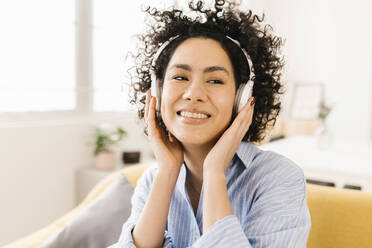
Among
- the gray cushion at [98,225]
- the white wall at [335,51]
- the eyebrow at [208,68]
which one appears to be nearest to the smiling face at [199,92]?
the eyebrow at [208,68]

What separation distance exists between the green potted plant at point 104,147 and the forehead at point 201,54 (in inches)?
72.9

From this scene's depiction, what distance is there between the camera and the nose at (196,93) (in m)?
1.00

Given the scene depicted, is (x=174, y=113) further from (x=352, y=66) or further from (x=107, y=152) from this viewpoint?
(x=352, y=66)

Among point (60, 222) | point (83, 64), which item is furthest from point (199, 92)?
point (83, 64)

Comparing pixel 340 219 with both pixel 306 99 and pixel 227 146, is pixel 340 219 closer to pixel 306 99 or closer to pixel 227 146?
pixel 227 146

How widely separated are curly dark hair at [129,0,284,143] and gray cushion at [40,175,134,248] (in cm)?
49

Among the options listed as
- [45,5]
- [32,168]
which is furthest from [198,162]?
[45,5]

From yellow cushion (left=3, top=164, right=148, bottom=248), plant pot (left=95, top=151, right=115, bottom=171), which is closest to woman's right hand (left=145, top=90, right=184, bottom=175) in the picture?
yellow cushion (left=3, top=164, right=148, bottom=248)

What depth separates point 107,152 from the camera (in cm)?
284

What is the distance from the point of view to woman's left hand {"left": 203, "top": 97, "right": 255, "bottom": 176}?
38.6 inches

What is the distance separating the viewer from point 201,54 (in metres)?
1.04

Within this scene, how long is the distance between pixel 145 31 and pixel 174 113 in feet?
1.37

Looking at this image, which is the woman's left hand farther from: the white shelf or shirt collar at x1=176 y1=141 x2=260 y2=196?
the white shelf

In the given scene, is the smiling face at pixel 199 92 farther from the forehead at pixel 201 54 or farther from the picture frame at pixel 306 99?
the picture frame at pixel 306 99
